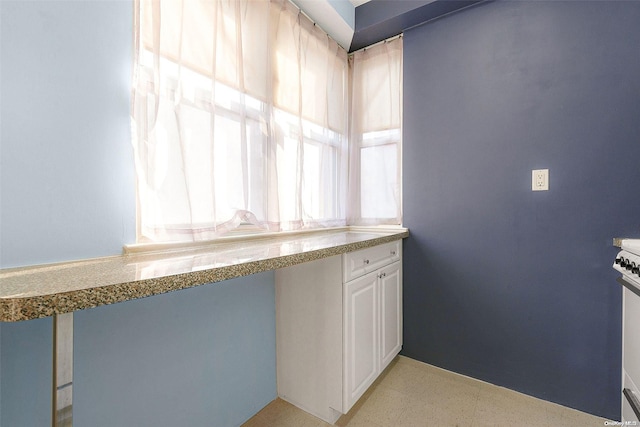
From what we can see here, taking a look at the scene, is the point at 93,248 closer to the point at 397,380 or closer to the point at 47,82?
the point at 47,82

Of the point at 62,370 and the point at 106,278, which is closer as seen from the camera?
the point at 62,370

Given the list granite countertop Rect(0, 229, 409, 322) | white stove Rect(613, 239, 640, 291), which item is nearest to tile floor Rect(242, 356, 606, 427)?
white stove Rect(613, 239, 640, 291)

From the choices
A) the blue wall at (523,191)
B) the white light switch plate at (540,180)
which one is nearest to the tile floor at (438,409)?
the blue wall at (523,191)

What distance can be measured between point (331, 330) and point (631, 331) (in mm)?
1289

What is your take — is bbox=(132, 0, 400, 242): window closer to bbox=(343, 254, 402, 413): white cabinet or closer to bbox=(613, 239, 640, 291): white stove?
bbox=(343, 254, 402, 413): white cabinet

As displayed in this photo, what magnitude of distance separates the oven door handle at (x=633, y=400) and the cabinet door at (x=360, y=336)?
1.04 m

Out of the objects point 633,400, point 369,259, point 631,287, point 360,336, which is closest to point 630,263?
point 631,287

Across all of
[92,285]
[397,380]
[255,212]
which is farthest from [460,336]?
[92,285]

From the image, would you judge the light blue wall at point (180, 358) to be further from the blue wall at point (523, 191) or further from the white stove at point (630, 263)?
the white stove at point (630, 263)

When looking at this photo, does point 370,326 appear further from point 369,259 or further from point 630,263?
point 630,263

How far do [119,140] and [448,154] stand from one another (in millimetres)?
1850

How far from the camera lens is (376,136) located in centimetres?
222

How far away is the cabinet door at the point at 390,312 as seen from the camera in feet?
5.72

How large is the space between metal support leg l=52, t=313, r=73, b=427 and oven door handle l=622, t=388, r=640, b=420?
1.76 m
